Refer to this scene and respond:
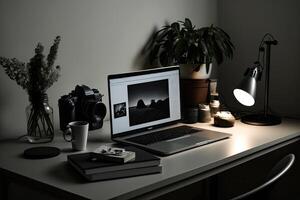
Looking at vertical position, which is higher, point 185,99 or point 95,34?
point 95,34

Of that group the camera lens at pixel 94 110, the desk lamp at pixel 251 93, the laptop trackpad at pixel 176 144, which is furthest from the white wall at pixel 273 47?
the camera lens at pixel 94 110

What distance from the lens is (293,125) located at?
7.99 feet

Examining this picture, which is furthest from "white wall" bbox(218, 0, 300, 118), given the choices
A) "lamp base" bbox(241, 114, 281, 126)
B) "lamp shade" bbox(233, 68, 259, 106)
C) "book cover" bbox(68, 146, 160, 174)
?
"book cover" bbox(68, 146, 160, 174)

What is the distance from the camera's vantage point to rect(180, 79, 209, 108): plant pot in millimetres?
2514

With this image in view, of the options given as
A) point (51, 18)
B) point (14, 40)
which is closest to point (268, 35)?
point (51, 18)

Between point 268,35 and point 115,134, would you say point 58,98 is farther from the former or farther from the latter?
point 268,35

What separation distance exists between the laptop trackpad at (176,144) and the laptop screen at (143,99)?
188 mm

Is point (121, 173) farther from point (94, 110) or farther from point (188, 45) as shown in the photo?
point (188, 45)

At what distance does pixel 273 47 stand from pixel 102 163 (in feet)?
4.71

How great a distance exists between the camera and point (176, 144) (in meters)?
2.03

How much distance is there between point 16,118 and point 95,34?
21.9 inches

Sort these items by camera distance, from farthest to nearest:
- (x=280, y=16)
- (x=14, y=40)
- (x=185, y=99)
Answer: (x=280, y=16) < (x=185, y=99) < (x=14, y=40)

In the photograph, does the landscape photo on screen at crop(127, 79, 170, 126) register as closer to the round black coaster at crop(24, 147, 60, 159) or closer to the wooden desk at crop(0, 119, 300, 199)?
the wooden desk at crop(0, 119, 300, 199)

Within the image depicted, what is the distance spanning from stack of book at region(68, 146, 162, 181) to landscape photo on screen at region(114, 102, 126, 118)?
0.37 m
